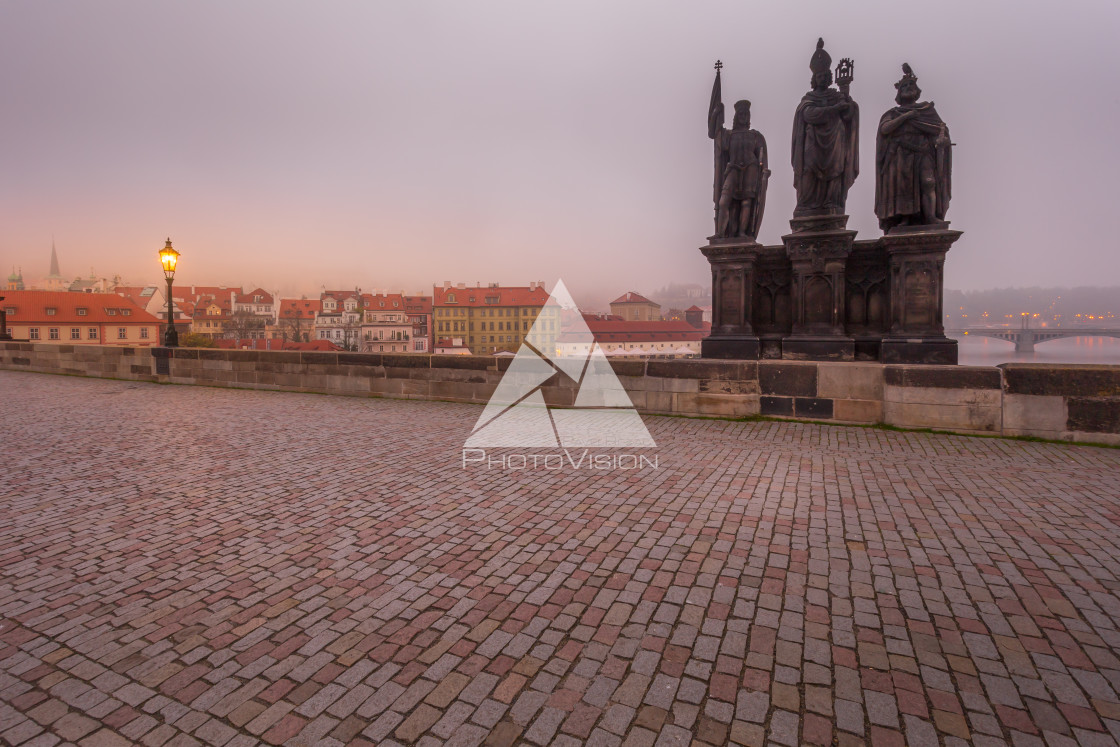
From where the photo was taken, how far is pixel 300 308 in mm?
105812

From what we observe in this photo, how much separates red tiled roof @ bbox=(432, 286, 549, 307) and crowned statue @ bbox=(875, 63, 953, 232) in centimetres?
8417

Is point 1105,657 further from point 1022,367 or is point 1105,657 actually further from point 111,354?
point 111,354

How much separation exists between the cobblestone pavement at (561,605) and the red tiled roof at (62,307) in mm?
66289

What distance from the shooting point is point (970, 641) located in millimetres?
2465

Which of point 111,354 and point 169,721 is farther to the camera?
point 111,354

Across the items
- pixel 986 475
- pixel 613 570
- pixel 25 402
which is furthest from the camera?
pixel 25 402

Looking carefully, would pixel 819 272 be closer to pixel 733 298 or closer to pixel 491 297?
pixel 733 298

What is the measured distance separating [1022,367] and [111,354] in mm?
19291

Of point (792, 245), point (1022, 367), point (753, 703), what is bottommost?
point (753, 703)

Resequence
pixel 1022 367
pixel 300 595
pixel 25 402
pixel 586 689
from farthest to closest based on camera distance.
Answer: pixel 25 402
pixel 1022 367
pixel 300 595
pixel 586 689

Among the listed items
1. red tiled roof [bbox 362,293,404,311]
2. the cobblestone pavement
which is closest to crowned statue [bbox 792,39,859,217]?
the cobblestone pavement

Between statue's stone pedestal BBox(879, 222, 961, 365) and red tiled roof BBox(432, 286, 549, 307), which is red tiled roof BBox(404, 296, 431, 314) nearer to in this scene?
red tiled roof BBox(432, 286, 549, 307)

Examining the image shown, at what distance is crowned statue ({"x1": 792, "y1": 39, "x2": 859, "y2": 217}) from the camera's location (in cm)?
834

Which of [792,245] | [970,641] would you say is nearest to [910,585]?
[970,641]
